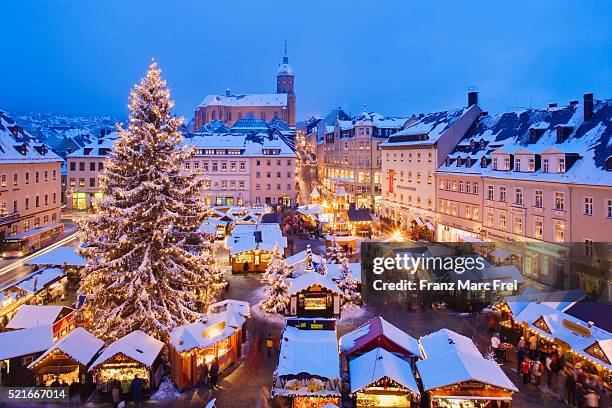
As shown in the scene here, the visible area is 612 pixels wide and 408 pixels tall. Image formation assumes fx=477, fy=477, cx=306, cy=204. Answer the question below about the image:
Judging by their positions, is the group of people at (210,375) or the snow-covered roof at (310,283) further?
the snow-covered roof at (310,283)

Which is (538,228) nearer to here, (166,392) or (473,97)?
(473,97)

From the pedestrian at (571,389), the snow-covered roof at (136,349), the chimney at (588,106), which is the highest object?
the chimney at (588,106)

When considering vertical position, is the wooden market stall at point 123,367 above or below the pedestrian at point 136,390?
above

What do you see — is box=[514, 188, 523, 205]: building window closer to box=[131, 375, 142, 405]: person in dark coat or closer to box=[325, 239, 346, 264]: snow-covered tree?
box=[325, 239, 346, 264]: snow-covered tree

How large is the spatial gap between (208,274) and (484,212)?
26192 mm

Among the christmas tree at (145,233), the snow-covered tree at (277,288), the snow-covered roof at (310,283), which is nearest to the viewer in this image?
the christmas tree at (145,233)

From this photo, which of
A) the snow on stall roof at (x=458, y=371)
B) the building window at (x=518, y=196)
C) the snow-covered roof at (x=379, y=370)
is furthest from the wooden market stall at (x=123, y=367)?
the building window at (x=518, y=196)

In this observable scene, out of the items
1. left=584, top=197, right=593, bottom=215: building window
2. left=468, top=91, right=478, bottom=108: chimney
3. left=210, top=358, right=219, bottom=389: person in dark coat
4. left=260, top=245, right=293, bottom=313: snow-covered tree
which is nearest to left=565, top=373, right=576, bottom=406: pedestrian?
left=210, top=358, right=219, bottom=389: person in dark coat

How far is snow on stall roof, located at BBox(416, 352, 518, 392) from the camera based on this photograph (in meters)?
13.9

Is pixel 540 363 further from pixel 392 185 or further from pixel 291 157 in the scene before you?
pixel 291 157

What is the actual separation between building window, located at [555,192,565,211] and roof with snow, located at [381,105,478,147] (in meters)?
17.0

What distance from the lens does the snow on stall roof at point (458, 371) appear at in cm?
1391

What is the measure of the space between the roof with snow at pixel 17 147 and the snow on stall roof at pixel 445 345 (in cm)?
4070

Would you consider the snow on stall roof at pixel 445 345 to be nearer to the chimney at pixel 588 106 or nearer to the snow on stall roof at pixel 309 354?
the snow on stall roof at pixel 309 354
